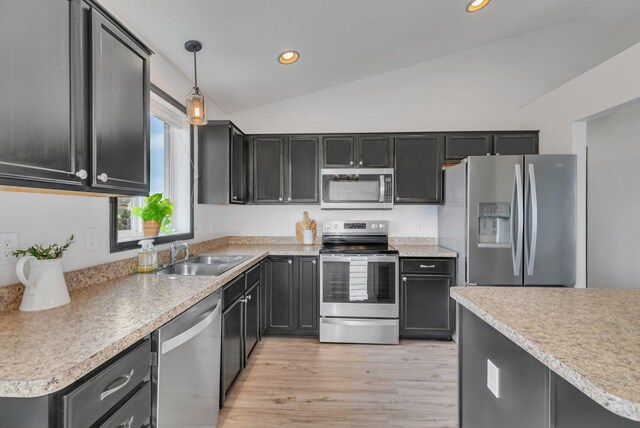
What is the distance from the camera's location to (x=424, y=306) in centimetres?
304

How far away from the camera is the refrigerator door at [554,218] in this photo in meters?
2.69

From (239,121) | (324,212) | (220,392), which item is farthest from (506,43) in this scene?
(220,392)

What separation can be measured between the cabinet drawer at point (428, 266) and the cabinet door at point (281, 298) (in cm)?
114

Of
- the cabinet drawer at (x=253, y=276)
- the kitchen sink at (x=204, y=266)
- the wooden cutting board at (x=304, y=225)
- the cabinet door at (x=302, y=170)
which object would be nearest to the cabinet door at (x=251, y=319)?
the cabinet drawer at (x=253, y=276)

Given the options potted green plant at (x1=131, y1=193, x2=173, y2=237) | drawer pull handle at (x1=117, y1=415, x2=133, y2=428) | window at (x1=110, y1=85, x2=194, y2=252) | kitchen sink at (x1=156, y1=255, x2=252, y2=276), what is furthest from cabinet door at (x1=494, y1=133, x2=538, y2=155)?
drawer pull handle at (x1=117, y1=415, x2=133, y2=428)

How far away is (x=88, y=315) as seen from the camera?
117 centimetres

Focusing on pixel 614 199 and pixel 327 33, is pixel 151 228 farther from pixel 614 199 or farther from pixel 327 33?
pixel 614 199

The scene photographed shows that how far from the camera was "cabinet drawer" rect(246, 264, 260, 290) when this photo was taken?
8.08 ft

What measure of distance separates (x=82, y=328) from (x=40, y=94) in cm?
78

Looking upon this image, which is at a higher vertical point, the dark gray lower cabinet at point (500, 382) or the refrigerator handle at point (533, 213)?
the refrigerator handle at point (533, 213)

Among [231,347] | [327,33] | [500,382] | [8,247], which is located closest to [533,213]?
[500,382]

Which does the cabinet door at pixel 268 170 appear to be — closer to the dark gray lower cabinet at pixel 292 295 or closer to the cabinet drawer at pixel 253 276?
the dark gray lower cabinet at pixel 292 295

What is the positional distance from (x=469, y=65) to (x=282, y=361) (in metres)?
3.77

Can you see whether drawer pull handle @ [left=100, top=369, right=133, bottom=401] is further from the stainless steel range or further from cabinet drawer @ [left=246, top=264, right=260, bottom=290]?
the stainless steel range
